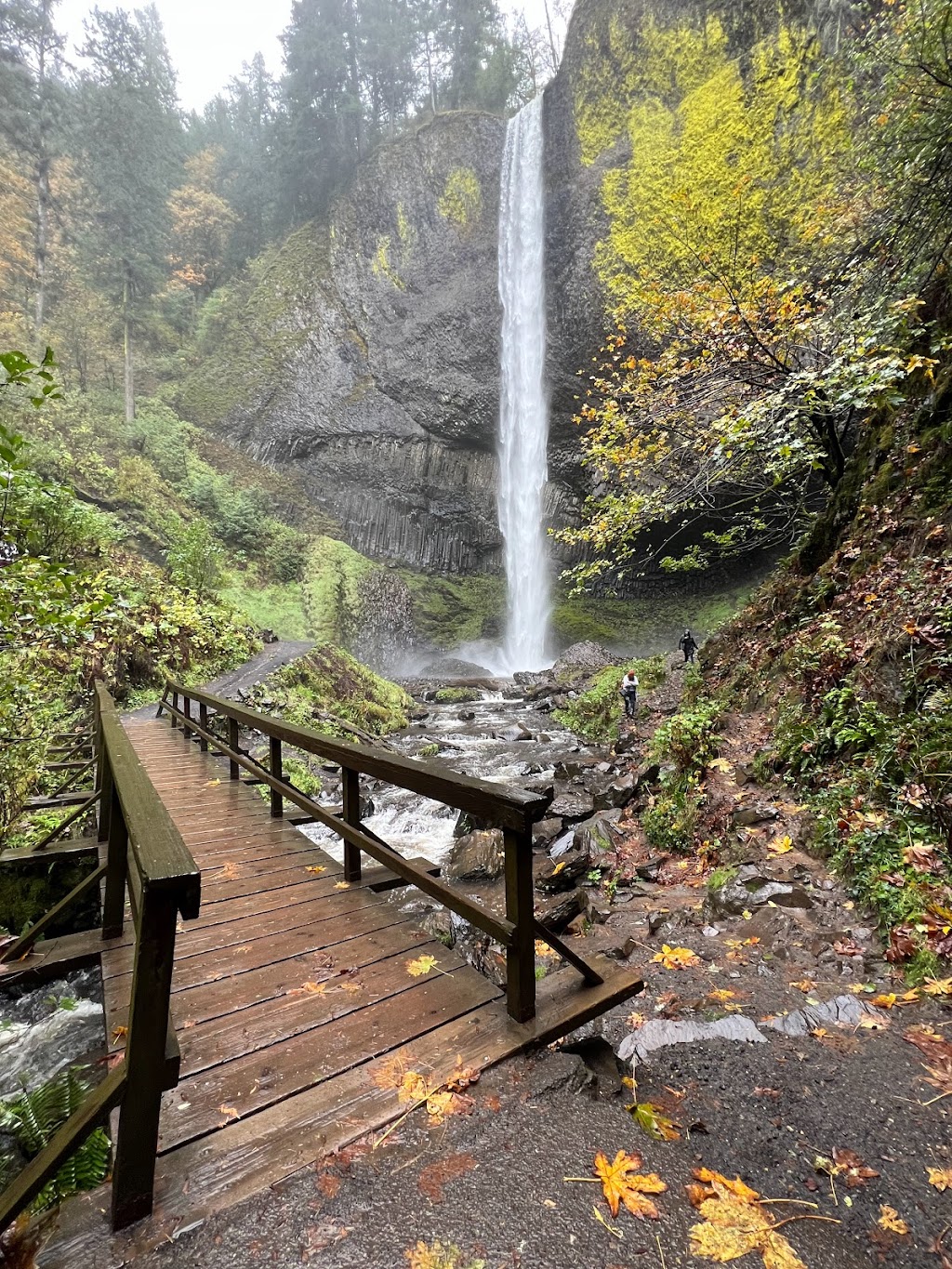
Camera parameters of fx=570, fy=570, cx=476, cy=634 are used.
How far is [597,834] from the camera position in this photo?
6090 mm

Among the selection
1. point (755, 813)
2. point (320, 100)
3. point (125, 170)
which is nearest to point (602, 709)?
point (755, 813)

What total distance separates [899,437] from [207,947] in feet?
26.6

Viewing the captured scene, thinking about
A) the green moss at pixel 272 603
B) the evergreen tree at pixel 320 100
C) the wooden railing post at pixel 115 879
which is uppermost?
the evergreen tree at pixel 320 100

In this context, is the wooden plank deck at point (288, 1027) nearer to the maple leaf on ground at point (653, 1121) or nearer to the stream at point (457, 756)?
the maple leaf on ground at point (653, 1121)

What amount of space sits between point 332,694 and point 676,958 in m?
11.8

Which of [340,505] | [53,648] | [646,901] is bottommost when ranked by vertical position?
[646,901]

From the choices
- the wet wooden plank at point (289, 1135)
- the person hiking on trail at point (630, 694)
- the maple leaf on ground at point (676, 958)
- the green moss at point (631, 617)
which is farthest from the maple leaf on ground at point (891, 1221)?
the green moss at point (631, 617)

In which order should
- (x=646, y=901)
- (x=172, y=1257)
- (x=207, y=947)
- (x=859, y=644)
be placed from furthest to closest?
1. (x=859, y=644)
2. (x=646, y=901)
3. (x=207, y=947)
4. (x=172, y=1257)

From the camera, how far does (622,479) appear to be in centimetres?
776

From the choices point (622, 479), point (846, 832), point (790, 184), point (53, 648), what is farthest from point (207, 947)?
point (790, 184)

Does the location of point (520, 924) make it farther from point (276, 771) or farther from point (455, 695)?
point (455, 695)

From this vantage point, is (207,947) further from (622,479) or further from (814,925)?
(622,479)

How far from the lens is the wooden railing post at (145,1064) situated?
1539 mm

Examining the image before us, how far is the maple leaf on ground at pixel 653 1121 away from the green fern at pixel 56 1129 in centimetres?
186
